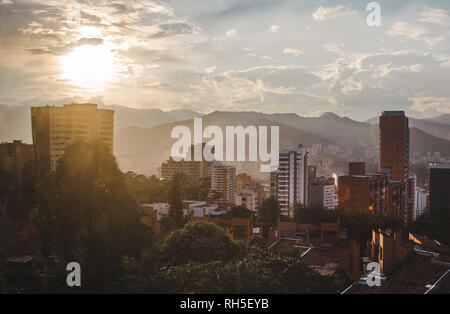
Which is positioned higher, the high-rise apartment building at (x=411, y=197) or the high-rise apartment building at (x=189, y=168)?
the high-rise apartment building at (x=189, y=168)

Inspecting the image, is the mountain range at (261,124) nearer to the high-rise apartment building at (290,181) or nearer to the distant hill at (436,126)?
the distant hill at (436,126)

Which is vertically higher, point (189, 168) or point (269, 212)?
point (189, 168)

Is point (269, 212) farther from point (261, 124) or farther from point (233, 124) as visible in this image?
point (261, 124)

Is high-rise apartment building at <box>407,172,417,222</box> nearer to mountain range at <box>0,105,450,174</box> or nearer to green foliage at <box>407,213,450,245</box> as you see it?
mountain range at <box>0,105,450,174</box>

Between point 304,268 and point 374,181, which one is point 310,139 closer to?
point 374,181

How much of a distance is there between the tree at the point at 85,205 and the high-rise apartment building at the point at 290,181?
14175 millimetres

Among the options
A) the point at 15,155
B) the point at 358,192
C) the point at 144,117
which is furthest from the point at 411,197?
the point at 15,155

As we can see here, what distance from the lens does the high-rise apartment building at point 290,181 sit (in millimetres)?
18250

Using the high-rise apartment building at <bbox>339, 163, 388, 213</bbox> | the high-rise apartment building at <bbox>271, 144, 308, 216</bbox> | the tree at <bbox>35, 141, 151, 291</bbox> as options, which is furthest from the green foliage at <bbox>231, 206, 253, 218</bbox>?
the tree at <bbox>35, 141, 151, 291</bbox>

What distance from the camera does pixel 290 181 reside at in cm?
1850

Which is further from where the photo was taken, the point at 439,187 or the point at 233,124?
the point at 233,124

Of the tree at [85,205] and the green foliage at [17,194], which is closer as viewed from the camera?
the tree at [85,205]

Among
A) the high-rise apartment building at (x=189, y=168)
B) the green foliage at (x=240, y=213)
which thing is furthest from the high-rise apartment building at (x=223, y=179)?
the green foliage at (x=240, y=213)

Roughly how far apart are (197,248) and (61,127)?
328 inches
